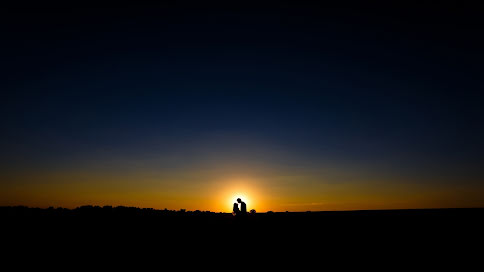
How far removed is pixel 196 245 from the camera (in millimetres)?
18047

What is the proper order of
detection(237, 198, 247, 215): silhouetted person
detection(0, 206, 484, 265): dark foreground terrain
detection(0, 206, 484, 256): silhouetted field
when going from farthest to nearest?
detection(237, 198, 247, 215): silhouetted person → detection(0, 206, 484, 256): silhouetted field → detection(0, 206, 484, 265): dark foreground terrain

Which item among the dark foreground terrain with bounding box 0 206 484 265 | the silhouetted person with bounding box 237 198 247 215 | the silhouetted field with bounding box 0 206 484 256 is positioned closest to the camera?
the dark foreground terrain with bounding box 0 206 484 265

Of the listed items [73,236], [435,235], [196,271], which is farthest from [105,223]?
[435,235]

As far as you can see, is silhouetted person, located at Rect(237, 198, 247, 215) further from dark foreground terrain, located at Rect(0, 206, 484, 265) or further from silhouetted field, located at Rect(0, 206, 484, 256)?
silhouetted field, located at Rect(0, 206, 484, 256)

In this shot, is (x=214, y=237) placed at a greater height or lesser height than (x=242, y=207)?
lesser

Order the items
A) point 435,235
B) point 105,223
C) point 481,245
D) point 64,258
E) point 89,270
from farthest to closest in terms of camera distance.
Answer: point 105,223 < point 435,235 < point 481,245 < point 64,258 < point 89,270

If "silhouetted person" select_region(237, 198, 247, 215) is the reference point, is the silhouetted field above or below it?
below

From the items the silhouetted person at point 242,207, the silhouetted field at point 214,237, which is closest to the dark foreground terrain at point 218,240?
the silhouetted field at point 214,237

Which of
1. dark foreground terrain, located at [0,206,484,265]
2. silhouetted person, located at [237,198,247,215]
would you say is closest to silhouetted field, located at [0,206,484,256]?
dark foreground terrain, located at [0,206,484,265]

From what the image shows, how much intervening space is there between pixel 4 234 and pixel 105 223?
19.1ft

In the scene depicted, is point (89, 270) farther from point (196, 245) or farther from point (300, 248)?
point (300, 248)

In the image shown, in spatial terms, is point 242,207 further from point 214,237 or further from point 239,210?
point 214,237

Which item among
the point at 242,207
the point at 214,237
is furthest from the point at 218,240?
the point at 242,207

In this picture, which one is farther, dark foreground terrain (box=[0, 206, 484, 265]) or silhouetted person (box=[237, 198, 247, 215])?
silhouetted person (box=[237, 198, 247, 215])
